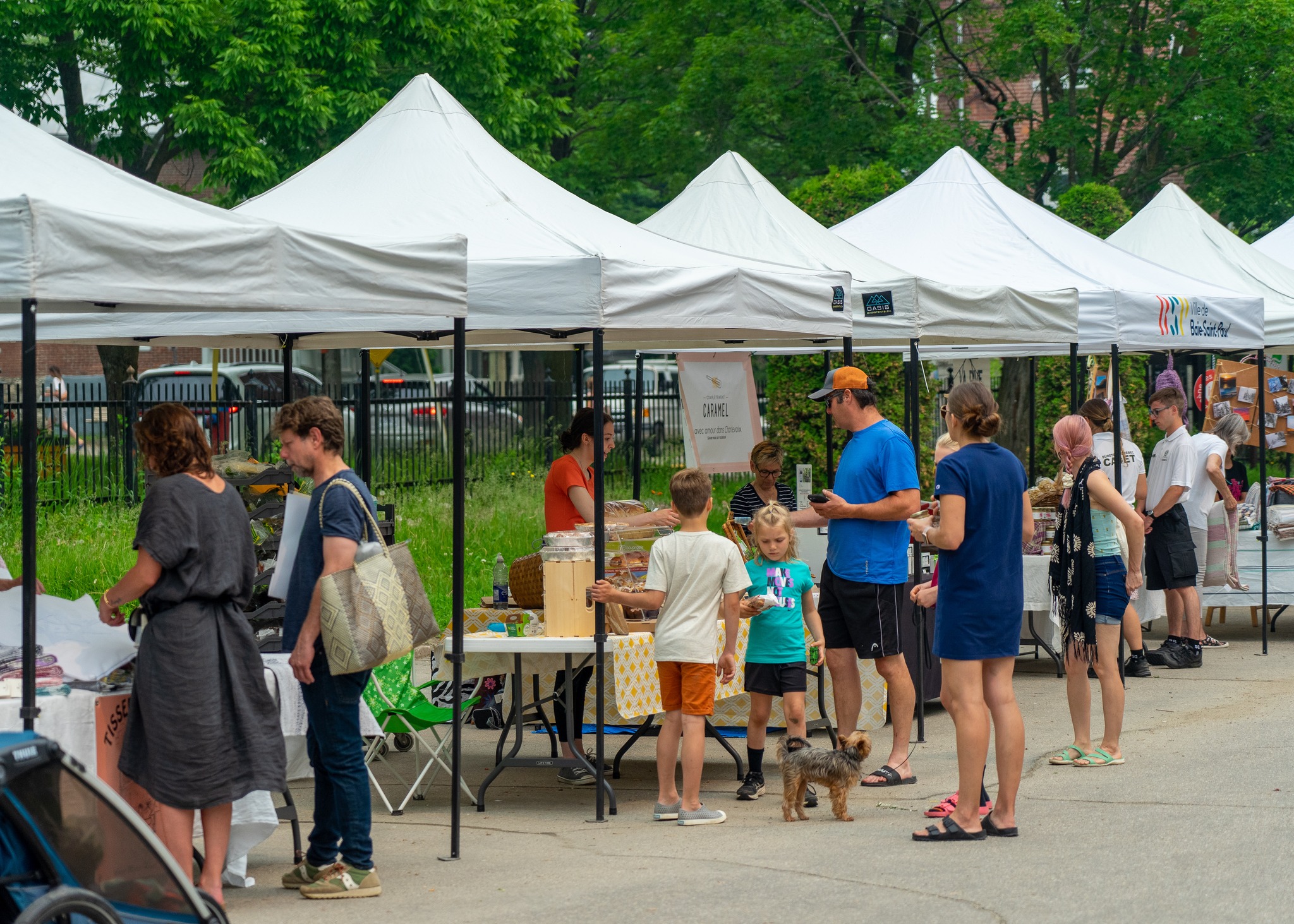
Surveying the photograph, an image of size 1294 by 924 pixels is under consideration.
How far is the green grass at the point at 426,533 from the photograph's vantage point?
1276 cm

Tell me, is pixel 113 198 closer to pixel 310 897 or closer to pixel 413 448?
pixel 310 897

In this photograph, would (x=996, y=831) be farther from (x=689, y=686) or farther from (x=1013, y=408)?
(x=1013, y=408)

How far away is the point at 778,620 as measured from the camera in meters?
7.15

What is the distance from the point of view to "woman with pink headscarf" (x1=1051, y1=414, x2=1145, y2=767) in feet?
25.0

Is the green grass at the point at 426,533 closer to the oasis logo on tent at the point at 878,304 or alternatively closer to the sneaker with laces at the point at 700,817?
the oasis logo on tent at the point at 878,304

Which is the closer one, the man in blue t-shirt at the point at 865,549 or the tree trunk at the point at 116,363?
the man in blue t-shirt at the point at 865,549

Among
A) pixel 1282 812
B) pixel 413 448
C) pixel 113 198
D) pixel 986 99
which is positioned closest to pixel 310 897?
pixel 113 198

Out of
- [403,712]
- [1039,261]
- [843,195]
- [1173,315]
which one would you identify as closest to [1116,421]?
[1173,315]

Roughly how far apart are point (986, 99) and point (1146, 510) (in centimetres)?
1296

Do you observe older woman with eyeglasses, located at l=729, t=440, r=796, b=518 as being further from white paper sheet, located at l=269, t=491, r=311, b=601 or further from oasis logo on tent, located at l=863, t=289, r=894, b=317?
white paper sheet, located at l=269, t=491, r=311, b=601

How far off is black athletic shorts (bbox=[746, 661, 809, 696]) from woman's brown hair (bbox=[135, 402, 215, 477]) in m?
2.98

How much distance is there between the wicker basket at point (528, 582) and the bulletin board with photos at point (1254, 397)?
10.7 meters

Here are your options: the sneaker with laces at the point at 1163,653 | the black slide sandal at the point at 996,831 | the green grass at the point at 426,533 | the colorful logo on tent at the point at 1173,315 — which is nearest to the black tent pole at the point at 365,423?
the green grass at the point at 426,533

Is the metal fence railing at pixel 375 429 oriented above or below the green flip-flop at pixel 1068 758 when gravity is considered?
above
